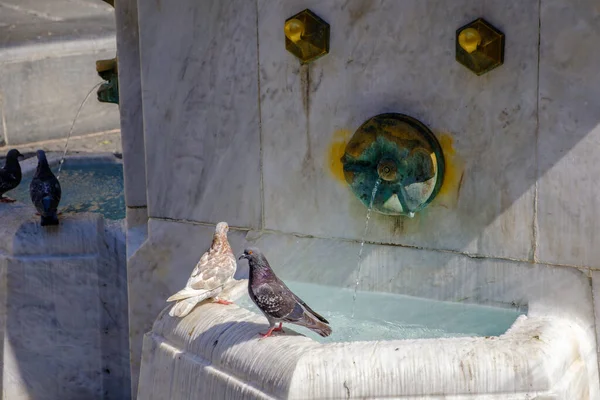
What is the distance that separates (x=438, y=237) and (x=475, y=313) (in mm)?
425

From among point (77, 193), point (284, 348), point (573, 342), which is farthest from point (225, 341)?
point (77, 193)

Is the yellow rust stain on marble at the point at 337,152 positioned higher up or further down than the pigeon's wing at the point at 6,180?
higher up

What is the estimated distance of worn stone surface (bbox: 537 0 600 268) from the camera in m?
4.80

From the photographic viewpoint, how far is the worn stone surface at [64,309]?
24.2ft

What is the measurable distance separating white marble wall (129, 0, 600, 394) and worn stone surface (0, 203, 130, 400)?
0.97m

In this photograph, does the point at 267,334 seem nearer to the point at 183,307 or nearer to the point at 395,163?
the point at 183,307

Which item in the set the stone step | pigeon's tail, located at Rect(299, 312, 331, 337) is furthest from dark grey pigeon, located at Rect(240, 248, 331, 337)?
the stone step

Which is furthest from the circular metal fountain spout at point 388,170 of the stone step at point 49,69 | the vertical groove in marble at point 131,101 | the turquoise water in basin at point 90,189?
the stone step at point 49,69

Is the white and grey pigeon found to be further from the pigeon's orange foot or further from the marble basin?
the pigeon's orange foot

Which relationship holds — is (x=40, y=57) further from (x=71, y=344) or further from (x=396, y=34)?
(x=396, y=34)

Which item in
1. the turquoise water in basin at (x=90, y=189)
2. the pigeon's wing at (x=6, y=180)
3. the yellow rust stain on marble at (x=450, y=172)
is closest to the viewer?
the yellow rust stain on marble at (x=450, y=172)

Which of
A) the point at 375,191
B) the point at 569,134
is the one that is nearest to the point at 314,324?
the point at 375,191

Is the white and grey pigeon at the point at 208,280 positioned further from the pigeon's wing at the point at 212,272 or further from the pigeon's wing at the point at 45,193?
the pigeon's wing at the point at 45,193

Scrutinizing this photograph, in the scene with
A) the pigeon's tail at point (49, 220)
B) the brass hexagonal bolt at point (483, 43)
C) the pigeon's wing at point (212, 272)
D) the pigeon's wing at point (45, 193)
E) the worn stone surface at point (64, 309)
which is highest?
the brass hexagonal bolt at point (483, 43)
